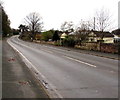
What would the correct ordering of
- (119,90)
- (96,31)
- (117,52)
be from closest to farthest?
(119,90)
(117,52)
(96,31)

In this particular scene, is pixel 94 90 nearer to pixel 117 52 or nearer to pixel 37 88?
pixel 37 88

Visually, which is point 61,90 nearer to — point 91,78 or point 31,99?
point 31,99

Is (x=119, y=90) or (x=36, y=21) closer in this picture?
(x=119, y=90)

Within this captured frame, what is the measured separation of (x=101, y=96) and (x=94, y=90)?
983 mm

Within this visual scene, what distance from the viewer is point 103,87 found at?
32.5 ft

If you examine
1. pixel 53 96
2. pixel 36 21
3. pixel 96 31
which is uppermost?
pixel 36 21

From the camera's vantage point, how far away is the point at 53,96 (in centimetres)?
876

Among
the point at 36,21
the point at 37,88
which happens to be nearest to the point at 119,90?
the point at 37,88

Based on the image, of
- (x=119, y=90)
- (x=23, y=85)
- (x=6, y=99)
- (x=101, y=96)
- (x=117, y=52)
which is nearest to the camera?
(x=6, y=99)

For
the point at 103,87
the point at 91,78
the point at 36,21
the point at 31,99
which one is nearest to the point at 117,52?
the point at 91,78

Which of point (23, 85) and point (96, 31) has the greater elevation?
point (96, 31)

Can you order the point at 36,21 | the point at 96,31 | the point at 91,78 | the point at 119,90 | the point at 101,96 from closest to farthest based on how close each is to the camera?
the point at 101,96 → the point at 119,90 → the point at 91,78 → the point at 96,31 → the point at 36,21

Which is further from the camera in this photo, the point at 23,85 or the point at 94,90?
the point at 23,85

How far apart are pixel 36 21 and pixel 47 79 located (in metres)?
105
